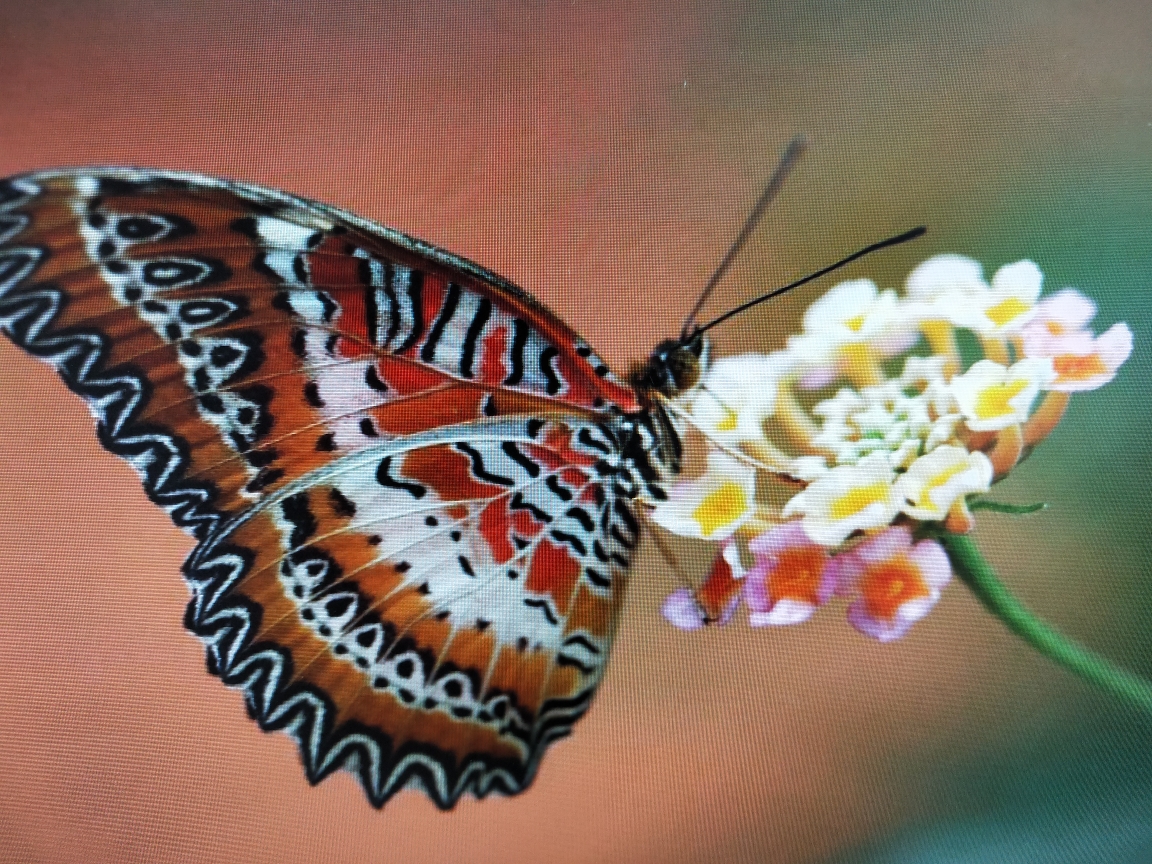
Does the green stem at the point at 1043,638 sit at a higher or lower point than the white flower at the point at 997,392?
lower

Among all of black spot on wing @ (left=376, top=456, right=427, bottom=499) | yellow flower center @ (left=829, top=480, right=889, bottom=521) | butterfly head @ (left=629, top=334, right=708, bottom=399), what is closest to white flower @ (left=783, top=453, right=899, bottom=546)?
yellow flower center @ (left=829, top=480, right=889, bottom=521)

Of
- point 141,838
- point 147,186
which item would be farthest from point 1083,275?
point 141,838

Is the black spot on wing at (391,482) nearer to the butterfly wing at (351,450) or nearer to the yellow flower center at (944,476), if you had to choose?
the butterfly wing at (351,450)

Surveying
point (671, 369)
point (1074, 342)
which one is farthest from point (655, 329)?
point (1074, 342)

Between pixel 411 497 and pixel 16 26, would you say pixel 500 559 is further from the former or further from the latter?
pixel 16 26

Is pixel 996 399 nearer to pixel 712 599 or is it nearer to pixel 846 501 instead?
pixel 846 501

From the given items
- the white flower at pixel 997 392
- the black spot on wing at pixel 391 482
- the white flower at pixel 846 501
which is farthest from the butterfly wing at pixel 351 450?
the white flower at pixel 997 392
